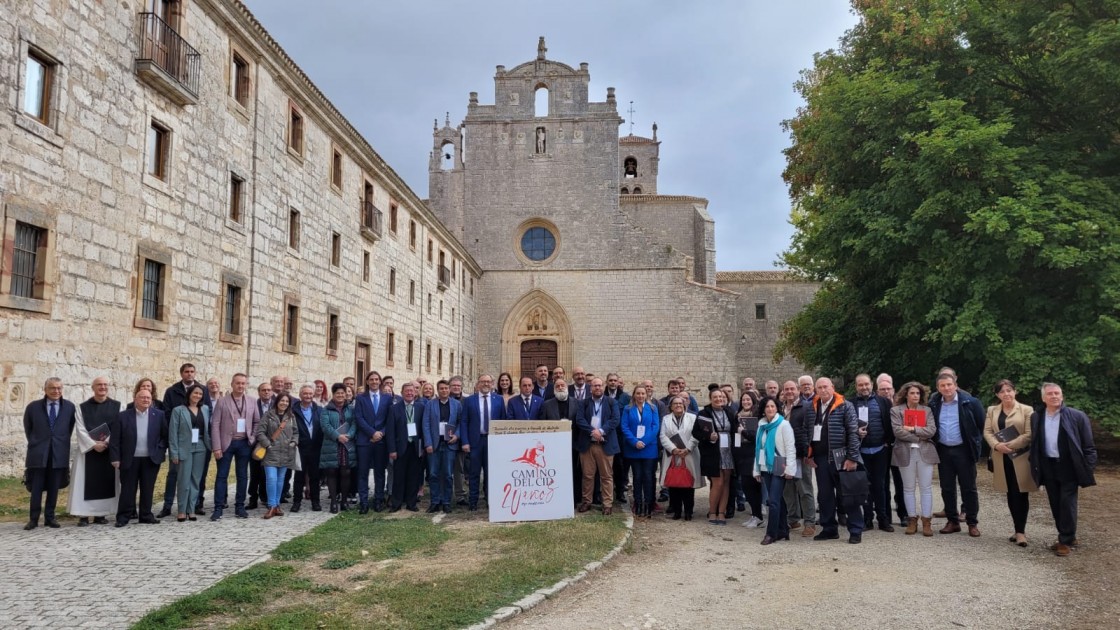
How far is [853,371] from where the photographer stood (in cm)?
1811

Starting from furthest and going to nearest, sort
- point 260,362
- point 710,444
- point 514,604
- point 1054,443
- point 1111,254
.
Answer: point 260,362
point 1111,254
point 710,444
point 1054,443
point 514,604

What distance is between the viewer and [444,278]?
2983cm

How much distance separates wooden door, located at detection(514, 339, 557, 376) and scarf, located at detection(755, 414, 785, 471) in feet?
86.2

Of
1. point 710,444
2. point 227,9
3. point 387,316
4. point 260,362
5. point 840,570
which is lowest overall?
point 840,570

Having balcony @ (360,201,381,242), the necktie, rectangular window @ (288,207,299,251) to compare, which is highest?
balcony @ (360,201,381,242)

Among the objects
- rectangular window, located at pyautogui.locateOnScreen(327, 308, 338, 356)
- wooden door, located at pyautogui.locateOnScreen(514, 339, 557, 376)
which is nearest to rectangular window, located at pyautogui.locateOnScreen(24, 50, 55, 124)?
rectangular window, located at pyautogui.locateOnScreen(327, 308, 338, 356)

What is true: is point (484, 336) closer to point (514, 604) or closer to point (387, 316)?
point (387, 316)

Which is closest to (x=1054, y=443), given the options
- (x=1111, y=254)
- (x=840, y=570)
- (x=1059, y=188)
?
(x=840, y=570)

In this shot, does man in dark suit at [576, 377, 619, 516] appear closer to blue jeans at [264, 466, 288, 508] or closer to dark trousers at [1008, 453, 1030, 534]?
blue jeans at [264, 466, 288, 508]

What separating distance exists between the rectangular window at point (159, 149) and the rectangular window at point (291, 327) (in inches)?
195

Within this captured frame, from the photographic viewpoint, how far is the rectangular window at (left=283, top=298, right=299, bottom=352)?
17.2 meters

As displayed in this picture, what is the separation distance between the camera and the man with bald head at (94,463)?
8016 mm

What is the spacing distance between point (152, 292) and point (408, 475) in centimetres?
659

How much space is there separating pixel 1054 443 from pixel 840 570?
9.12 ft
